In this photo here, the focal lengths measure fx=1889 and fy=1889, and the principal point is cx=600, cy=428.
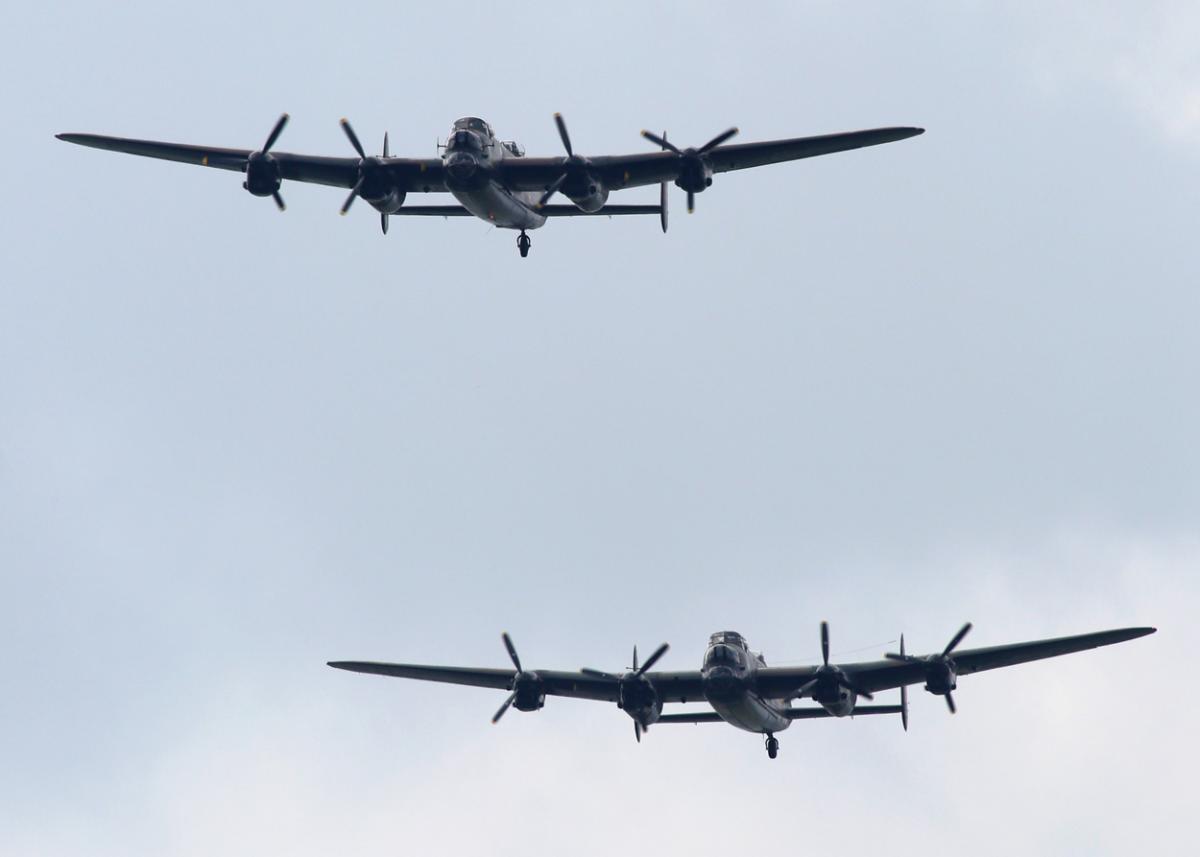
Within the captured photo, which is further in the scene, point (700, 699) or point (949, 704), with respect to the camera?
point (700, 699)

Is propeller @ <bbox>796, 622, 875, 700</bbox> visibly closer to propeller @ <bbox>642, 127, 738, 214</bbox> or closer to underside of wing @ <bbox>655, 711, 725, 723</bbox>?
underside of wing @ <bbox>655, 711, 725, 723</bbox>

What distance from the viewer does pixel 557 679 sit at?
75.6 m

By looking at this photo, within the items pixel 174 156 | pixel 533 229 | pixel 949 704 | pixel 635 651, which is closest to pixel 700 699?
pixel 635 651

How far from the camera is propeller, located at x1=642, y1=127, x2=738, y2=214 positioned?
213ft

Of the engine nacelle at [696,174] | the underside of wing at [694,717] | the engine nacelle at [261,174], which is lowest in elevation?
the underside of wing at [694,717]

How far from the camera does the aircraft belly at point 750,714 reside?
71750mm

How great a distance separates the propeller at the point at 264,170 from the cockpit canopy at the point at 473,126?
6340 millimetres

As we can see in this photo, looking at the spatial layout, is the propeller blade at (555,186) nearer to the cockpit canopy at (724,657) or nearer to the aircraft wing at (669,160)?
the aircraft wing at (669,160)

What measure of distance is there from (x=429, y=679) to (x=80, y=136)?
85.5 feet

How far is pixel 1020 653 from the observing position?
70250 mm

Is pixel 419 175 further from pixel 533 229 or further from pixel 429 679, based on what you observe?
pixel 429 679

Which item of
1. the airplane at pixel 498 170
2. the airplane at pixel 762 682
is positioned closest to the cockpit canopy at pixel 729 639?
the airplane at pixel 762 682

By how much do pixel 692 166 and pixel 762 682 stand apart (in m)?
20.5

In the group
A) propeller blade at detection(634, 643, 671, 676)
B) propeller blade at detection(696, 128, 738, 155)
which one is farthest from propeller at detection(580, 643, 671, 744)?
propeller blade at detection(696, 128, 738, 155)
